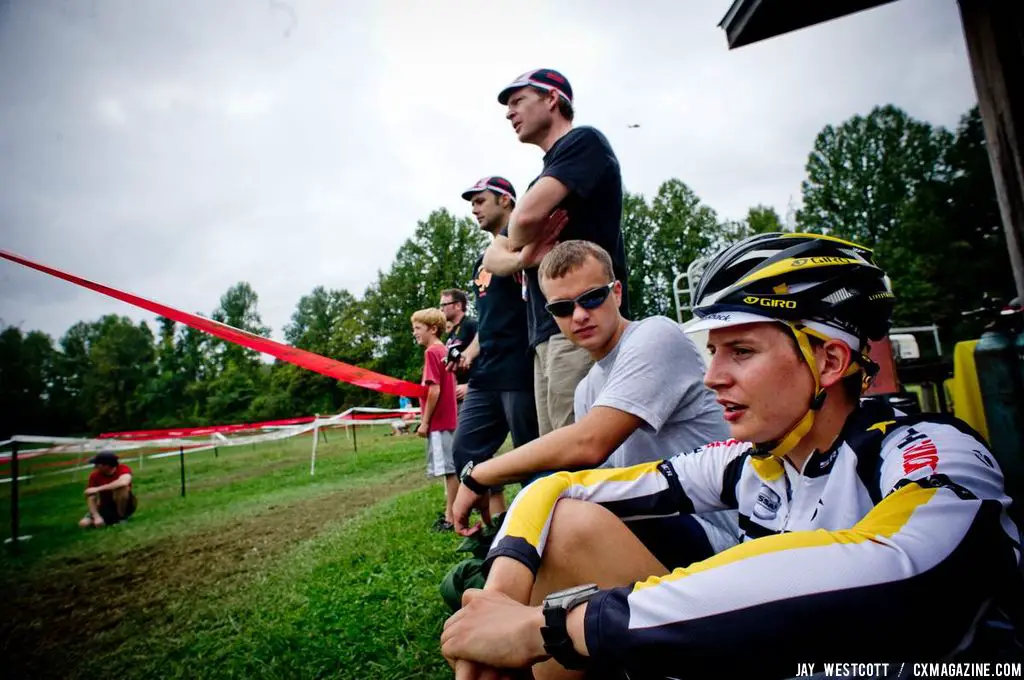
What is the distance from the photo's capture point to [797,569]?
859 mm

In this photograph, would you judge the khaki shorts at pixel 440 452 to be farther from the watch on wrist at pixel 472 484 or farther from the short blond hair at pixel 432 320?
the watch on wrist at pixel 472 484

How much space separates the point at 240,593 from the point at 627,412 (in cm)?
342

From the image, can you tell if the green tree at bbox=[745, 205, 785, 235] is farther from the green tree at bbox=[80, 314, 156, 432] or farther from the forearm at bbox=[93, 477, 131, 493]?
the green tree at bbox=[80, 314, 156, 432]

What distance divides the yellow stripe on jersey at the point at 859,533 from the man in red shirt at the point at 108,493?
10028mm

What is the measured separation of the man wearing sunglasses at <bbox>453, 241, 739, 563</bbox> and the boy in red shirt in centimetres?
337

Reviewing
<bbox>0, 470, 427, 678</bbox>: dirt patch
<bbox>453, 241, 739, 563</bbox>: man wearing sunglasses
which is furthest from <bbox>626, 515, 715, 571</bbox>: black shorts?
<bbox>0, 470, 427, 678</bbox>: dirt patch

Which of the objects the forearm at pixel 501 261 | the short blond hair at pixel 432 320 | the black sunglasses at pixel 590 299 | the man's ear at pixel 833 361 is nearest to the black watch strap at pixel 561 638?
the man's ear at pixel 833 361

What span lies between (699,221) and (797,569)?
48231 mm

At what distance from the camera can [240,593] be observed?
363cm

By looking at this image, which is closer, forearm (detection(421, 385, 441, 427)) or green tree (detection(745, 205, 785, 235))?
forearm (detection(421, 385, 441, 427))

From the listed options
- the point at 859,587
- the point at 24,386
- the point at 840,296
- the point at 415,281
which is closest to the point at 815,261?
the point at 840,296

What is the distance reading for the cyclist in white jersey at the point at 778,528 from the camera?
0.82m

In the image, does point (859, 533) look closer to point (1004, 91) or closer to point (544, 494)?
point (544, 494)

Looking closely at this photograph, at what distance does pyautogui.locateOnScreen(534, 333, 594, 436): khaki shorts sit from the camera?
2588mm
